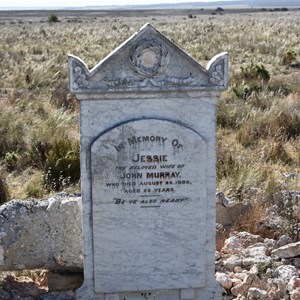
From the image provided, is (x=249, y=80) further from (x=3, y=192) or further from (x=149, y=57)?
(x=149, y=57)

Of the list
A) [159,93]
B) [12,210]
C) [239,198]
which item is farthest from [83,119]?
[239,198]

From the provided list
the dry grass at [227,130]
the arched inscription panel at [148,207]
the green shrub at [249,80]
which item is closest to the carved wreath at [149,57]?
the arched inscription panel at [148,207]

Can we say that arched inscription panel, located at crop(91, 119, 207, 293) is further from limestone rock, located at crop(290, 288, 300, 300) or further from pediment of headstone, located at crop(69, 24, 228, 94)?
limestone rock, located at crop(290, 288, 300, 300)

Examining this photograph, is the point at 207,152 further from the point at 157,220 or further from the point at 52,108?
the point at 52,108

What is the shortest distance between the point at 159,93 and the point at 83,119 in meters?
0.56

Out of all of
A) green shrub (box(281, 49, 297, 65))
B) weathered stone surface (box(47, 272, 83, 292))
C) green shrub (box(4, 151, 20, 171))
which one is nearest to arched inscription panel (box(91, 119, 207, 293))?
weathered stone surface (box(47, 272, 83, 292))

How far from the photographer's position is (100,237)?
4359 mm

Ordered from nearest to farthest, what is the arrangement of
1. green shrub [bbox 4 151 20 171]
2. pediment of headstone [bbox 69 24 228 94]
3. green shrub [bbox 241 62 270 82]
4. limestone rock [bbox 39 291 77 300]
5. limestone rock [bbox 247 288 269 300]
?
pediment of headstone [bbox 69 24 228 94] < limestone rock [bbox 247 288 269 300] < limestone rock [bbox 39 291 77 300] < green shrub [bbox 4 151 20 171] < green shrub [bbox 241 62 270 82]

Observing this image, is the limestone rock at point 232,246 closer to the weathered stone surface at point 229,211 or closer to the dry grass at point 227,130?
the weathered stone surface at point 229,211

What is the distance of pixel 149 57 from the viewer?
A: 4039 millimetres

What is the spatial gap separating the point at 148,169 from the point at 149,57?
804 millimetres

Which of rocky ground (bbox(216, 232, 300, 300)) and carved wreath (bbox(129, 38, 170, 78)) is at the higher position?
carved wreath (bbox(129, 38, 170, 78))

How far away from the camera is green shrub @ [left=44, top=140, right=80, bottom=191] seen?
296 inches

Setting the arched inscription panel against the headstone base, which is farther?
the headstone base
